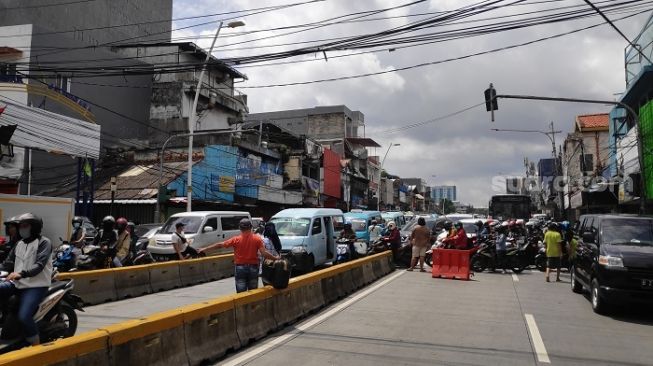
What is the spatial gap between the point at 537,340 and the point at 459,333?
108 cm

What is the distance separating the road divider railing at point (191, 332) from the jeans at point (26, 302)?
126 centimetres

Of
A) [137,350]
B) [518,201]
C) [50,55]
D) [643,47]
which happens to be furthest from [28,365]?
[50,55]

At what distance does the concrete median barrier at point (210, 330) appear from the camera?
587 centimetres

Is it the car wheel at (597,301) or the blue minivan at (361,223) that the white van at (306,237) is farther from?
the car wheel at (597,301)

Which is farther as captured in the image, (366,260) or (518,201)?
(518,201)

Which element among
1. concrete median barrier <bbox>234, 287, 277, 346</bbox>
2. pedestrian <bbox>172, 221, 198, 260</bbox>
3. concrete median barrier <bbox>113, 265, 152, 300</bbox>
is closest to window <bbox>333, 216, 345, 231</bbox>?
pedestrian <bbox>172, 221, 198, 260</bbox>

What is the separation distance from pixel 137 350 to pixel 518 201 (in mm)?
29638

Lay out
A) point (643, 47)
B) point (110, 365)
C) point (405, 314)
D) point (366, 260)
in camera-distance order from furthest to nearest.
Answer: point (643, 47), point (366, 260), point (405, 314), point (110, 365)

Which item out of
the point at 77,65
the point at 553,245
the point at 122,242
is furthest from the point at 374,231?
the point at 77,65

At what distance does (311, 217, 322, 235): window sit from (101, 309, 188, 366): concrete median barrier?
31.8 feet

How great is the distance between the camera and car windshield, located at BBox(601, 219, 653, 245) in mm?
9984

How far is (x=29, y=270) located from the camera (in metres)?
5.45

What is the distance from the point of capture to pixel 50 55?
108 ft

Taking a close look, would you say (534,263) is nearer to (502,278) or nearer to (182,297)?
(502,278)
